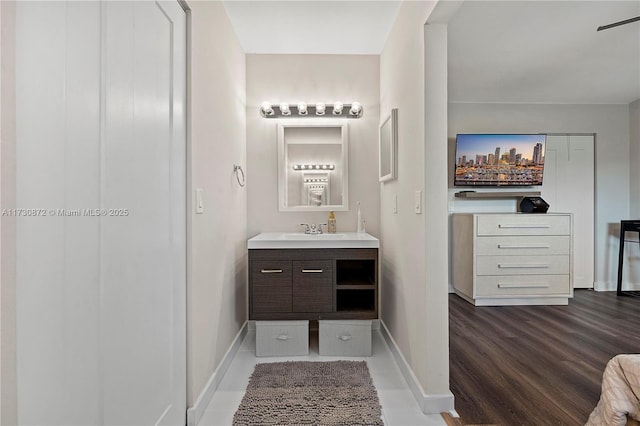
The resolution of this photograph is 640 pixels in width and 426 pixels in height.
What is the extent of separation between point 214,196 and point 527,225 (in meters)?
3.46

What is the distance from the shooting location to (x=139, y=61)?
115 centimetres

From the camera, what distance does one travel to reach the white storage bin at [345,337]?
2.38m

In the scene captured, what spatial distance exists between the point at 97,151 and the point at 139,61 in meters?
0.42

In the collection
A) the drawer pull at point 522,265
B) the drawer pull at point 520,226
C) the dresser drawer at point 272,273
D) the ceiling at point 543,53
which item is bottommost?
the drawer pull at point 522,265

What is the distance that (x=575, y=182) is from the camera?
4277mm

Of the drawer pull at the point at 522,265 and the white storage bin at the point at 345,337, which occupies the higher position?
the drawer pull at the point at 522,265

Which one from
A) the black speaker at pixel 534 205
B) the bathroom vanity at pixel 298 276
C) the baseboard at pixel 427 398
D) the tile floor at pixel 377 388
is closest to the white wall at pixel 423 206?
the baseboard at pixel 427 398

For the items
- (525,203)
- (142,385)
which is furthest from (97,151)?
(525,203)

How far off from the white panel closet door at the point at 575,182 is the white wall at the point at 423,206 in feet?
10.6

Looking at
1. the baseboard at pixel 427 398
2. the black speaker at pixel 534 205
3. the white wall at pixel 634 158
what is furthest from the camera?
the white wall at pixel 634 158

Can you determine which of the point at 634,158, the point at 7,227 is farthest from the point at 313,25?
the point at 634,158

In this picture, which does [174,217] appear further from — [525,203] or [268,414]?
[525,203]

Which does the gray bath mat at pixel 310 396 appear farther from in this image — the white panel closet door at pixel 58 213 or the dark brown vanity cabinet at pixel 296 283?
the white panel closet door at pixel 58 213

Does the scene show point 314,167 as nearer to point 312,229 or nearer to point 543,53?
point 312,229
